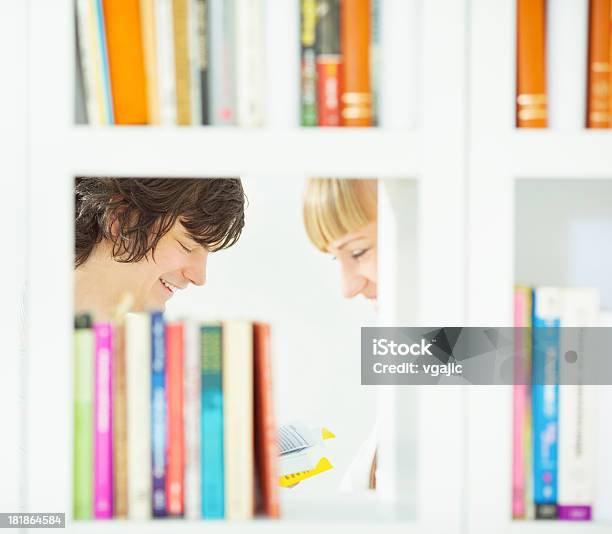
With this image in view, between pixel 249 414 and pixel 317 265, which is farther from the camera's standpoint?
pixel 317 265

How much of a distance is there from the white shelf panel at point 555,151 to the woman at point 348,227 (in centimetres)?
51

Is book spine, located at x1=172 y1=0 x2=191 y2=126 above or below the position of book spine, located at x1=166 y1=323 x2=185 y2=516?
above

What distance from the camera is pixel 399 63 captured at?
972 mm

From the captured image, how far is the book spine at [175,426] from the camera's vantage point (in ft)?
3.16

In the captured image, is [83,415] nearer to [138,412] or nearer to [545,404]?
[138,412]

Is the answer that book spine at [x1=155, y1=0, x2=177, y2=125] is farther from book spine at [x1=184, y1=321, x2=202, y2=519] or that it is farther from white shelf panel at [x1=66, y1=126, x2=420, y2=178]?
book spine at [x1=184, y1=321, x2=202, y2=519]

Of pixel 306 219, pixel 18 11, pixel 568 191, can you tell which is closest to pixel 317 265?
pixel 306 219

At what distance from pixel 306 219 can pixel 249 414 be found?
57 cm

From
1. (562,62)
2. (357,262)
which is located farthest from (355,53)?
(357,262)

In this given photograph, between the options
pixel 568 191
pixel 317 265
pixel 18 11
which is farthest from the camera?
pixel 317 265

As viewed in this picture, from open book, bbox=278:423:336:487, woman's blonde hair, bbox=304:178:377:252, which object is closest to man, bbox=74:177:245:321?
woman's blonde hair, bbox=304:178:377:252

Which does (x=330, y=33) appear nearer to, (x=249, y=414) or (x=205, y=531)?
(x=249, y=414)

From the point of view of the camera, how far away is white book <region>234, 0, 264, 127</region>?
95 cm

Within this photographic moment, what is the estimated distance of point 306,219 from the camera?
1452 millimetres
